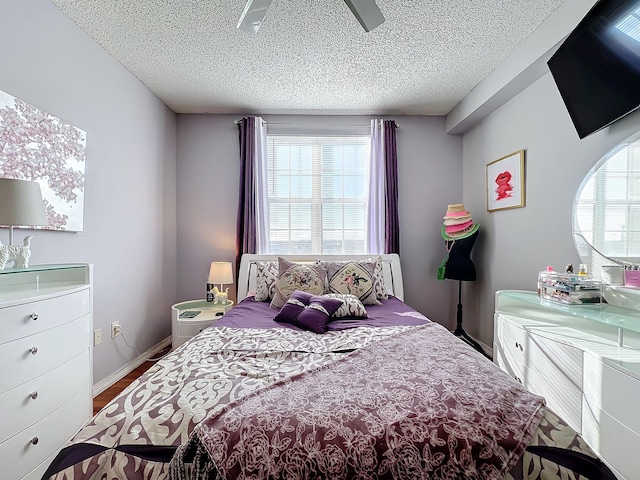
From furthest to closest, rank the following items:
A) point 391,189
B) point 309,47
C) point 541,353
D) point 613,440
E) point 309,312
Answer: point 391,189 → point 309,47 → point 309,312 → point 541,353 → point 613,440

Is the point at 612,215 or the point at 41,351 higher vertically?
the point at 612,215

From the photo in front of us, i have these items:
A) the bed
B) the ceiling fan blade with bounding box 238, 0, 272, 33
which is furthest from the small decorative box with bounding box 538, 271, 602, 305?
the ceiling fan blade with bounding box 238, 0, 272, 33

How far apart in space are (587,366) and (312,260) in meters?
2.35

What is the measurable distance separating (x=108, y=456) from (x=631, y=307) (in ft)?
8.05

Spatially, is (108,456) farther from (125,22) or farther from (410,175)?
(410,175)

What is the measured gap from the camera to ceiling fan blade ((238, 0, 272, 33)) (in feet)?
5.13

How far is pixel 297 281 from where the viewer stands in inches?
101

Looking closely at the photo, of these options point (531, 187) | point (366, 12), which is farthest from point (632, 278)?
point (366, 12)

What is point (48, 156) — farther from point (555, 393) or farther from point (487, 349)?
point (487, 349)

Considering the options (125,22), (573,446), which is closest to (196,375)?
(573,446)

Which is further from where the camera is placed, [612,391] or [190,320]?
[190,320]

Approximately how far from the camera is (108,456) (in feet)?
2.77

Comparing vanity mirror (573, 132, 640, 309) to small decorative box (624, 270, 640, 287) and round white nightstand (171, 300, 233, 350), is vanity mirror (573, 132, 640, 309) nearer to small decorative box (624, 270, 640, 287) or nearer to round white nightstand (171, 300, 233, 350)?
small decorative box (624, 270, 640, 287)

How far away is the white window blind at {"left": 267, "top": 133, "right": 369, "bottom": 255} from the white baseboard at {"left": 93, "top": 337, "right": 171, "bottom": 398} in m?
1.56
